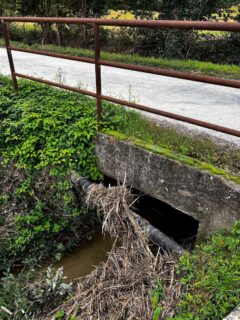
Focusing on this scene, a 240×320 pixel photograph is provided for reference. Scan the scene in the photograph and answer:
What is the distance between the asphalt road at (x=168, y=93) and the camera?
4465mm

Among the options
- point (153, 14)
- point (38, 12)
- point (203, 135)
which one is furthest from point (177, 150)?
point (38, 12)

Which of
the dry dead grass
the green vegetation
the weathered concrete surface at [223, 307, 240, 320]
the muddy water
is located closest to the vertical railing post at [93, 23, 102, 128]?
the dry dead grass

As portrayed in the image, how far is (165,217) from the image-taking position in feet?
14.9

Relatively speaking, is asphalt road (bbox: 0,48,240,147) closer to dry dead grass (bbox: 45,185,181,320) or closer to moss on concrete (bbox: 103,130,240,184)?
moss on concrete (bbox: 103,130,240,184)

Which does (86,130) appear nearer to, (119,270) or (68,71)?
(119,270)

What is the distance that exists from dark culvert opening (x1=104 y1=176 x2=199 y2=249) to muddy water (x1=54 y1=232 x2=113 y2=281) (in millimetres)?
628

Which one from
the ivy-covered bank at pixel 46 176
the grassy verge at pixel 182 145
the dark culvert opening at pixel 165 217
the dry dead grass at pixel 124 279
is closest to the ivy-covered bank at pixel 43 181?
the ivy-covered bank at pixel 46 176

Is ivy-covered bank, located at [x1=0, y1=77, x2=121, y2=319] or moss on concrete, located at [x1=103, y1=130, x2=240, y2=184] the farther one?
ivy-covered bank, located at [x1=0, y1=77, x2=121, y2=319]

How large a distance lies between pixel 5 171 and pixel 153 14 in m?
8.42

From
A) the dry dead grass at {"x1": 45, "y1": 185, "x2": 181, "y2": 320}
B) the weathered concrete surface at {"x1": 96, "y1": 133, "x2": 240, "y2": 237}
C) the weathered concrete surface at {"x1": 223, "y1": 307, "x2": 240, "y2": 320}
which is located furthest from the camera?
the weathered concrete surface at {"x1": 96, "y1": 133, "x2": 240, "y2": 237}

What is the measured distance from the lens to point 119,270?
9.84 ft

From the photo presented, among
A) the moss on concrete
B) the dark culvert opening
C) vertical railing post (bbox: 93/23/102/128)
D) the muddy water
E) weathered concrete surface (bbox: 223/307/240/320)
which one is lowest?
the muddy water

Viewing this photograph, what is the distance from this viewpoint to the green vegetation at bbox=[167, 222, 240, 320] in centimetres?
217

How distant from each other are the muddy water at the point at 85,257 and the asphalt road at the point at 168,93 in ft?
5.80
